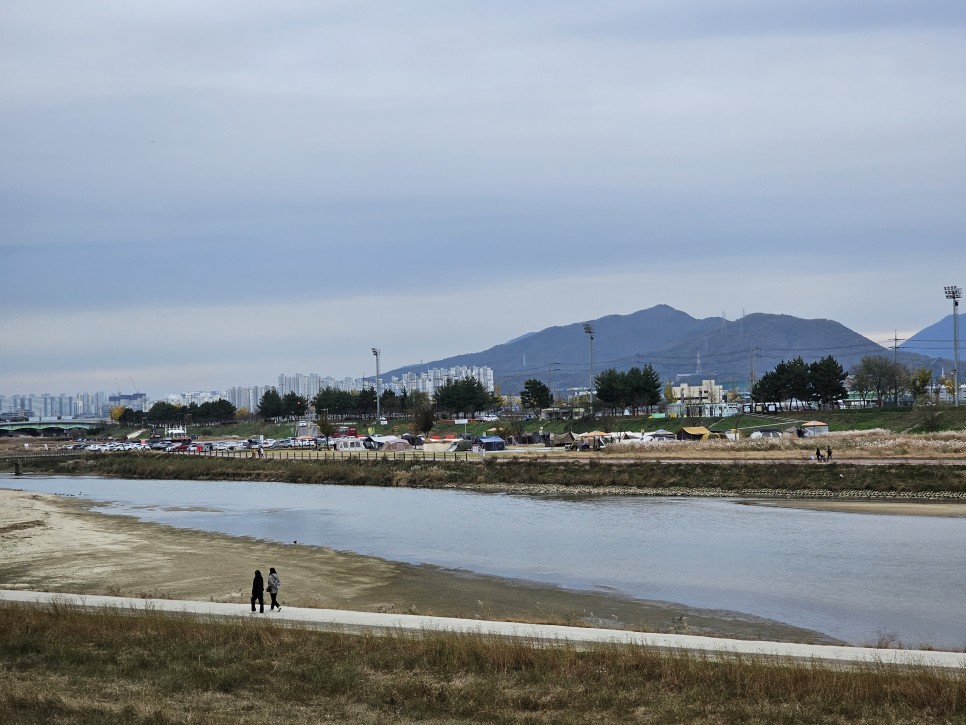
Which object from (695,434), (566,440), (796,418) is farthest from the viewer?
(796,418)

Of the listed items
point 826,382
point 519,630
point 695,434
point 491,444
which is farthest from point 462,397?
point 519,630

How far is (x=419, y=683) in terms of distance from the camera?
1700 cm

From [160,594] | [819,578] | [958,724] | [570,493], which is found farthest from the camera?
[570,493]

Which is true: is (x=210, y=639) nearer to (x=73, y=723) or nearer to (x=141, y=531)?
(x=73, y=723)

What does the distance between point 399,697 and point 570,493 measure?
51.1 meters

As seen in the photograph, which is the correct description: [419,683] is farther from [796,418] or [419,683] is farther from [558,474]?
[796,418]

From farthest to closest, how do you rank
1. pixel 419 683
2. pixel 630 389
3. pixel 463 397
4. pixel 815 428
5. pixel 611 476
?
pixel 463 397 → pixel 630 389 → pixel 815 428 → pixel 611 476 → pixel 419 683

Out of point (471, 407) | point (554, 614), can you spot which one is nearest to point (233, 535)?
point (554, 614)

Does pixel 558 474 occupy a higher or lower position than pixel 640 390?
lower

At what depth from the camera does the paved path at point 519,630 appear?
1866 centimetres

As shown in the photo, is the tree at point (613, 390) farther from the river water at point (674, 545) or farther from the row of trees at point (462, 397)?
the river water at point (674, 545)

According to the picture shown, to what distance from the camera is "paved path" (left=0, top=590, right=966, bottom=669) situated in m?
18.7

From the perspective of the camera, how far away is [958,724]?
1427 cm

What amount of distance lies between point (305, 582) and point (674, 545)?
1547 centimetres
